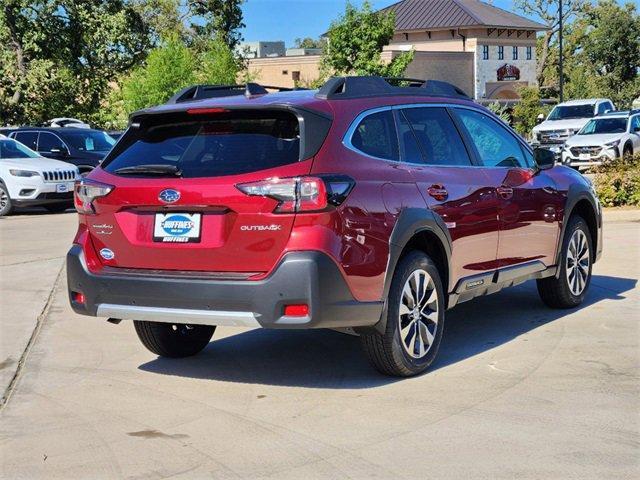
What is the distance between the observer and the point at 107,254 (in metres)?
6.26

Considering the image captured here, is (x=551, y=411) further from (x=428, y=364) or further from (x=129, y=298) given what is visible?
(x=129, y=298)

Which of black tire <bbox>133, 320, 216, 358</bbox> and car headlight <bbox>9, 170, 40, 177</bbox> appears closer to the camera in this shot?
black tire <bbox>133, 320, 216, 358</bbox>

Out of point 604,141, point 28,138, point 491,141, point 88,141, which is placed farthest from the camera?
point 604,141

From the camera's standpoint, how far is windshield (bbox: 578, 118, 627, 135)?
29.6 meters

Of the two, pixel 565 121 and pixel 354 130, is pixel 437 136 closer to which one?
pixel 354 130

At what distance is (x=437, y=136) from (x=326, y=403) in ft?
7.00

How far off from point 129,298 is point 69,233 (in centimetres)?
1060

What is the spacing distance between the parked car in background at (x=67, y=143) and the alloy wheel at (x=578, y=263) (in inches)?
622

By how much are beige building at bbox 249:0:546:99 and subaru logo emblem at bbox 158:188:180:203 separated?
71948mm

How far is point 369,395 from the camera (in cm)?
611

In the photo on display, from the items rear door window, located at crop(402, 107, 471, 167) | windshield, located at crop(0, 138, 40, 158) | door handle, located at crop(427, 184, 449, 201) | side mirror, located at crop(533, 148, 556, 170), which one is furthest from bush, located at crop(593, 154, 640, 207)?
door handle, located at crop(427, 184, 449, 201)

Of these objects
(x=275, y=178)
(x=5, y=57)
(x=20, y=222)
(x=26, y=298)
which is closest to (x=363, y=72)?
(x=5, y=57)

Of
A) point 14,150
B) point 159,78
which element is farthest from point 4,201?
point 159,78

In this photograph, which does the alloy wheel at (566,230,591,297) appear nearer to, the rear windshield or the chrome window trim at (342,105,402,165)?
the chrome window trim at (342,105,402,165)
